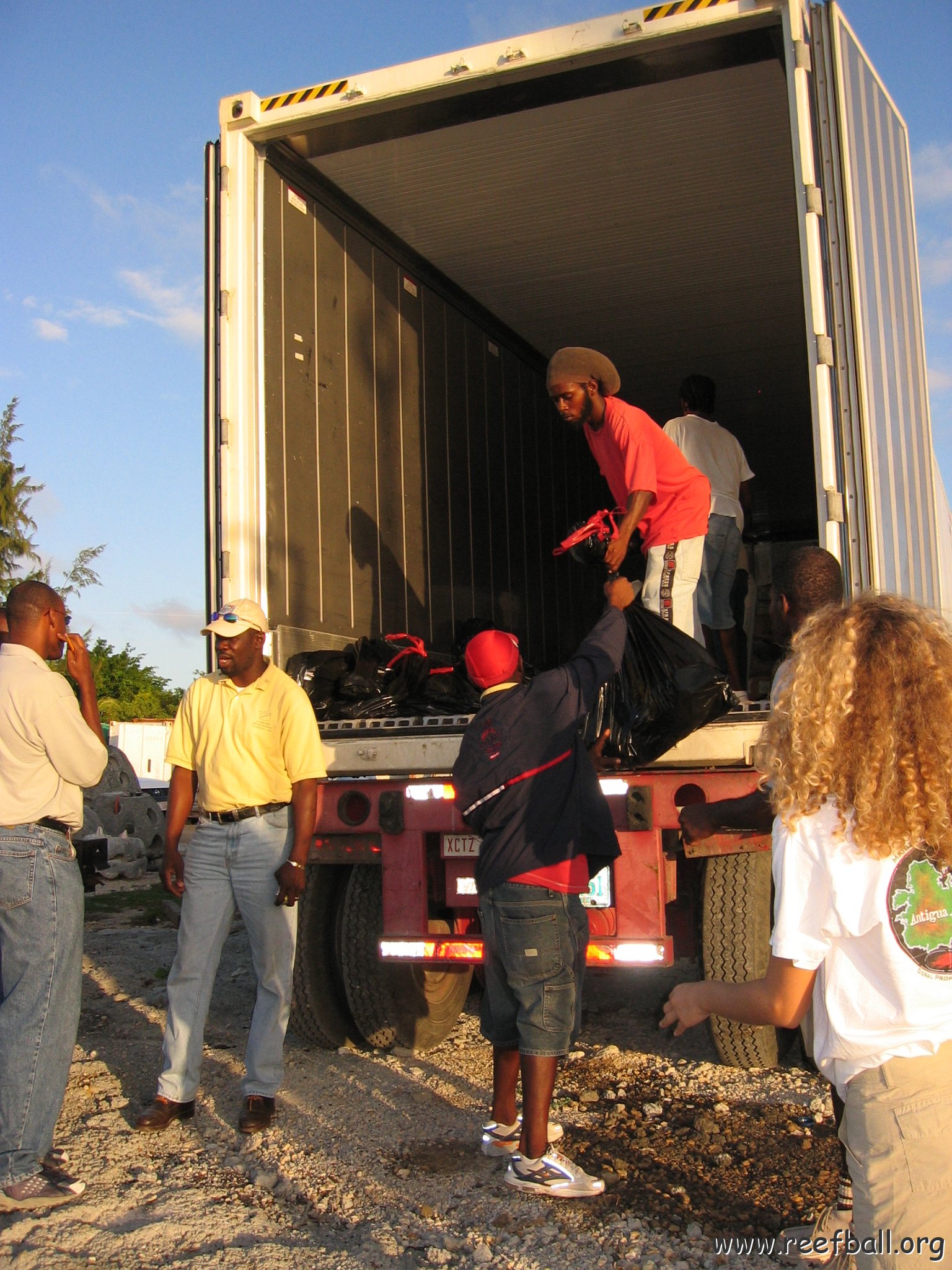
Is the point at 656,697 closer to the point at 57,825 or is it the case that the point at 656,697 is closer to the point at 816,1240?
the point at 816,1240

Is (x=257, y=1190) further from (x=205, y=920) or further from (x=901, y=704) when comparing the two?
(x=901, y=704)

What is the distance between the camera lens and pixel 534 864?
124 inches

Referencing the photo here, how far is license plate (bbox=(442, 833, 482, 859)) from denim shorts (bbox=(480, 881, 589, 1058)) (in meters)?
0.62

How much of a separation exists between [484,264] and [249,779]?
3.92 metres

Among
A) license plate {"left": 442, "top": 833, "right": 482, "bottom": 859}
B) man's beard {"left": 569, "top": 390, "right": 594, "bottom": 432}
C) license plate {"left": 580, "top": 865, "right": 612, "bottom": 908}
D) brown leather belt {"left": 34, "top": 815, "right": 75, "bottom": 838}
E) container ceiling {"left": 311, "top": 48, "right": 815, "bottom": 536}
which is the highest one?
container ceiling {"left": 311, "top": 48, "right": 815, "bottom": 536}

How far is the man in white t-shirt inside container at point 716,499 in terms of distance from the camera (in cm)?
499

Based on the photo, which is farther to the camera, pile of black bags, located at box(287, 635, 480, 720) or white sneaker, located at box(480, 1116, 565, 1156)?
pile of black bags, located at box(287, 635, 480, 720)

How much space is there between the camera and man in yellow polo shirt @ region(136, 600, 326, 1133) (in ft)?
12.2

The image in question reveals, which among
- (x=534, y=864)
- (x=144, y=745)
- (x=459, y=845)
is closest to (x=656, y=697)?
(x=534, y=864)

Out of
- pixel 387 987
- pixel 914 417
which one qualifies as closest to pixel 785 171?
pixel 914 417

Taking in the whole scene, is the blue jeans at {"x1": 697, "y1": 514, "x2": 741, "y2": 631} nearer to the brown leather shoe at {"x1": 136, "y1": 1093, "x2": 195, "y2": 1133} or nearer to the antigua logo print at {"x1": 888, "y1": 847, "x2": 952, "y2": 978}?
the brown leather shoe at {"x1": 136, "y1": 1093, "x2": 195, "y2": 1133}

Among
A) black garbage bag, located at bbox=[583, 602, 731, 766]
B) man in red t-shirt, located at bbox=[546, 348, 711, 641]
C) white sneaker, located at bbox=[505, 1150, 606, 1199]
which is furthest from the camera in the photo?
man in red t-shirt, located at bbox=[546, 348, 711, 641]

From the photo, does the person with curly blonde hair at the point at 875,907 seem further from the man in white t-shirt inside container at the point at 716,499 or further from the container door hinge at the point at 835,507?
the man in white t-shirt inside container at the point at 716,499

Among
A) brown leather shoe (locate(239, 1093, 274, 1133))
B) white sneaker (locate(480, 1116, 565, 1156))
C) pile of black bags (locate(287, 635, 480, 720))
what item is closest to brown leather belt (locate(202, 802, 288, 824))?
pile of black bags (locate(287, 635, 480, 720))
